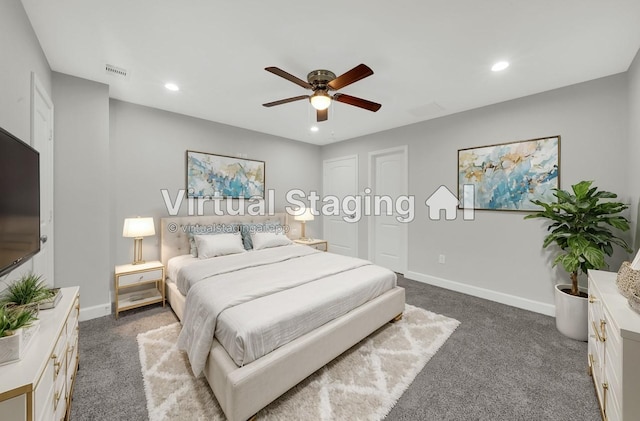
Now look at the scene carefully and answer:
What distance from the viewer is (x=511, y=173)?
10.4ft

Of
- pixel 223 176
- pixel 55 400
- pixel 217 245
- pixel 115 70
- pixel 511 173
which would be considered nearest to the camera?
pixel 55 400

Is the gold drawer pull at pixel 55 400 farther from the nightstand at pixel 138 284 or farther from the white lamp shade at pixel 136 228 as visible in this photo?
the white lamp shade at pixel 136 228

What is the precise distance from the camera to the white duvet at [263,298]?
1638 millimetres

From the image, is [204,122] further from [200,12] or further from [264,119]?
[200,12]

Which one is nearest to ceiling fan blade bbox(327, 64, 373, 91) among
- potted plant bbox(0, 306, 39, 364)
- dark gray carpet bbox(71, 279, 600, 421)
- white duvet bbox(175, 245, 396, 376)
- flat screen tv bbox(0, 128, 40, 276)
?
white duvet bbox(175, 245, 396, 376)

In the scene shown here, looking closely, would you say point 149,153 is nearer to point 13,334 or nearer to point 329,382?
point 13,334

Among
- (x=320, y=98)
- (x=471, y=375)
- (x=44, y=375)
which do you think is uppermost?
(x=320, y=98)

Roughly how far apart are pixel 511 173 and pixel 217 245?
12.7 feet

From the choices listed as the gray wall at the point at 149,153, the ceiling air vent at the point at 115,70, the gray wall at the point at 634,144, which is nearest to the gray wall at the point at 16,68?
the ceiling air vent at the point at 115,70

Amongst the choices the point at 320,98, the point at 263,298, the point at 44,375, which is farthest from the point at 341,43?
the point at 44,375

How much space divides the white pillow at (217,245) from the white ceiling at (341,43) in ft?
5.87

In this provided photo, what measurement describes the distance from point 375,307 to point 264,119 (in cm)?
309

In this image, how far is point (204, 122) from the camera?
3898 millimetres

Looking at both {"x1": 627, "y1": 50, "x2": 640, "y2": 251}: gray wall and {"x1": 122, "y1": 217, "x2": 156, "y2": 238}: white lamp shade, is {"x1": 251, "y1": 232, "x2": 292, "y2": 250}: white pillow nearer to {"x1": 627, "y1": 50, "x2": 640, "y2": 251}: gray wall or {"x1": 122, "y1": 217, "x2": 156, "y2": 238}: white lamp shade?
{"x1": 122, "y1": 217, "x2": 156, "y2": 238}: white lamp shade
